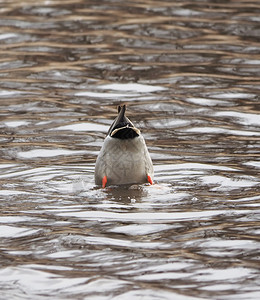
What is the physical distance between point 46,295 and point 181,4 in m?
11.9

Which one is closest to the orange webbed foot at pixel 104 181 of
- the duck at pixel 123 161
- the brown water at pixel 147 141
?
the duck at pixel 123 161

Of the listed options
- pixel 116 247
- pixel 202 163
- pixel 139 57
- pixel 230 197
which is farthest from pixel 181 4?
pixel 116 247

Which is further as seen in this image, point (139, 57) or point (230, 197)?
point (139, 57)

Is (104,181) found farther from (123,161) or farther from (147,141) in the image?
(147,141)

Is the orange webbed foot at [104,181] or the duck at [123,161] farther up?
the duck at [123,161]

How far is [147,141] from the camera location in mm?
10000

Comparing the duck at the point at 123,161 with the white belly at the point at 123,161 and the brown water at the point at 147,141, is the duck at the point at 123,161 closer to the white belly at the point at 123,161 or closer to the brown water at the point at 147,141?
the white belly at the point at 123,161

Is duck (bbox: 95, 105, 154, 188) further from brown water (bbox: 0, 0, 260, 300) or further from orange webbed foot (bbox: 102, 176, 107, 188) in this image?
brown water (bbox: 0, 0, 260, 300)

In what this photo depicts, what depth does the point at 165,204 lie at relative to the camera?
714 cm

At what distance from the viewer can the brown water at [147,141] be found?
5.49m

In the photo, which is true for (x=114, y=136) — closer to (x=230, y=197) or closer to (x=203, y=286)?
(x=230, y=197)

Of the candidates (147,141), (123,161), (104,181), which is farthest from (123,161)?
(147,141)

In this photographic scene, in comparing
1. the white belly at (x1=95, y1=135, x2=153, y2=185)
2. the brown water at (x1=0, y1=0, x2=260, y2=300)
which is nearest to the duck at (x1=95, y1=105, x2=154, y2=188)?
the white belly at (x1=95, y1=135, x2=153, y2=185)

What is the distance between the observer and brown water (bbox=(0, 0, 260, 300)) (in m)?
5.49
